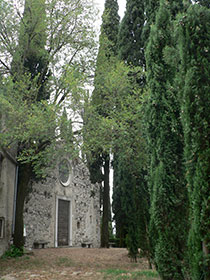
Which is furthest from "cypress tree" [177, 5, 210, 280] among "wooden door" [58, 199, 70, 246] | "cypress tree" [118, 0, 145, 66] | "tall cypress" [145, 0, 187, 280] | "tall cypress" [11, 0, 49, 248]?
"wooden door" [58, 199, 70, 246]

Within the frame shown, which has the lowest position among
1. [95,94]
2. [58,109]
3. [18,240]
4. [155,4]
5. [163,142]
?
[18,240]

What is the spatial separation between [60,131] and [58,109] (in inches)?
29.8

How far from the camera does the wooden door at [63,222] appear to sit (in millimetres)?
15545

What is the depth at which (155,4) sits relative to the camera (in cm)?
1003

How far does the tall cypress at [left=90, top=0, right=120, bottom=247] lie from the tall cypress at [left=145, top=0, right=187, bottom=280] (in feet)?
14.6

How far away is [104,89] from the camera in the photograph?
10.6 metres

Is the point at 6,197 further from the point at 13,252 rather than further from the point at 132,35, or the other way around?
the point at 132,35

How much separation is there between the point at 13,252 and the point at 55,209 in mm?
5060

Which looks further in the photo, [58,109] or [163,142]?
[58,109]

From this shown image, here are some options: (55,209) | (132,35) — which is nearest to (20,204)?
(55,209)

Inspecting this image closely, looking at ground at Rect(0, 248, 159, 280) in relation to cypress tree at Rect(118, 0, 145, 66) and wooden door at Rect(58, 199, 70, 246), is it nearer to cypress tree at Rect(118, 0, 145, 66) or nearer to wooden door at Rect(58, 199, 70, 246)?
wooden door at Rect(58, 199, 70, 246)

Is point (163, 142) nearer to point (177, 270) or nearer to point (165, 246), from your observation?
point (165, 246)

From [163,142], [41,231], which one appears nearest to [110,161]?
[41,231]

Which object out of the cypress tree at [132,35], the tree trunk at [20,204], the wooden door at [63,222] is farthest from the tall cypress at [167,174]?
the wooden door at [63,222]
